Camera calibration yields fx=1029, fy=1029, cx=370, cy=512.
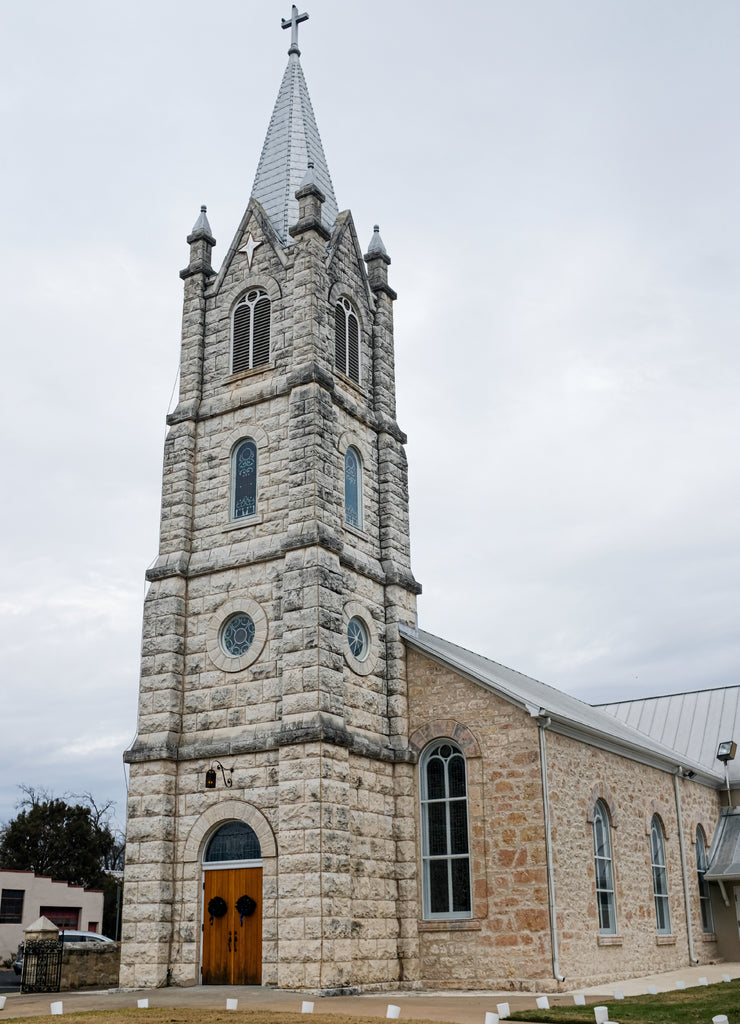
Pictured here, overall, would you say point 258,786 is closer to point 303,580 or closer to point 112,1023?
point 303,580

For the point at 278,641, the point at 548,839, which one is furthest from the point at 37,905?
the point at 548,839

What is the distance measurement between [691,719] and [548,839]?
60.1 feet

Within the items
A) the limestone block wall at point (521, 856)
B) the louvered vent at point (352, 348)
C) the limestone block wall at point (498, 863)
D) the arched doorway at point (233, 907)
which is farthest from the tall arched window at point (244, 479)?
the arched doorway at point (233, 907)

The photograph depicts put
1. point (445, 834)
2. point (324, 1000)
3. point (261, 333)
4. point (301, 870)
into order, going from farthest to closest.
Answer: point (261, 333) < point (445, 834) < point (301, 870) < point (324, 1000)

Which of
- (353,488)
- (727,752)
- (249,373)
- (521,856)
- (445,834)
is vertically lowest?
(521,856)

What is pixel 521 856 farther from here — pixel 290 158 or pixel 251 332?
pixel 290 158

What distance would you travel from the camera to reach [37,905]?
1560 inches

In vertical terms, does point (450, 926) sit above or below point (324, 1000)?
above

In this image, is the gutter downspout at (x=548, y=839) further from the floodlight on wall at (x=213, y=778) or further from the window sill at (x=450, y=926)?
the floodlight on wall at (x=213, y=778)

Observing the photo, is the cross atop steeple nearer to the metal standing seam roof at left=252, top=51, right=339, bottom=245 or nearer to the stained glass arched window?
the metal standing seam roof at left=252, top=51, right=339, bottom=245

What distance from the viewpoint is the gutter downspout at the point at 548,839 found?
18.9 metres

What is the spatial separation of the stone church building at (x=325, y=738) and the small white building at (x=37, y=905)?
69.4 feet

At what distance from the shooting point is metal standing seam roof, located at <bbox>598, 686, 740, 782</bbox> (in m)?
34.4

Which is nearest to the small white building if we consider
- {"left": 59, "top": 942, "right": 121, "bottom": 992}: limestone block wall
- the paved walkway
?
{"left": 59, "top": 942, "right": 121, "bottom": 992}: limestone block wall
